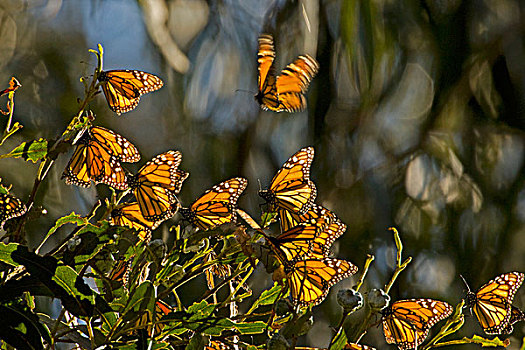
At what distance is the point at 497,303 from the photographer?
307 millimetres

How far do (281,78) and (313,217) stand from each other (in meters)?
0.28

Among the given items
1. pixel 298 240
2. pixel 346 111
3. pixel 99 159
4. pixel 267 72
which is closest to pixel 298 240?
pixel 298 240

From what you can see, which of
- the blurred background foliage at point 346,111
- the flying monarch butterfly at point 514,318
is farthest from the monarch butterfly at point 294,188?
the blurred background foliage at point 346,111

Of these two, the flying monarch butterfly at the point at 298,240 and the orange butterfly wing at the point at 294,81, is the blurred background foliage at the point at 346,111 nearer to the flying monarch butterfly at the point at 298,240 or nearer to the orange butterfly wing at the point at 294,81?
the orange butterfly wing at the point at 294,81

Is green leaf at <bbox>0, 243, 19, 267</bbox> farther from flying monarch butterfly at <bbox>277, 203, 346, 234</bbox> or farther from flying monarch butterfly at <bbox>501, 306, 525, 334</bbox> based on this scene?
flying monarch butterfly at <bbox>501, 306, 525, 334</bbox>

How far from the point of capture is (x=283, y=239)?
241mm

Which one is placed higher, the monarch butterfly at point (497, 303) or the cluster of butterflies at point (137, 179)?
the cluster of butterflies at point (137, 179)

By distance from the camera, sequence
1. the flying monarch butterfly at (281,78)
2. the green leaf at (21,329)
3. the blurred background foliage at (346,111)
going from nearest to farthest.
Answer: the green leaf at (21,329) < the flying monarch butterfly at (281,78) < the blurred background foliage at (346,111)

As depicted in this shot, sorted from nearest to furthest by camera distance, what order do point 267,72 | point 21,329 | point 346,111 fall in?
point 21,329, point 267,72, point 346,111

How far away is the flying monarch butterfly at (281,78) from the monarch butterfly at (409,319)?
15 centimetres

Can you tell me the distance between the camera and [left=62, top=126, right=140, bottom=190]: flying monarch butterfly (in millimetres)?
265

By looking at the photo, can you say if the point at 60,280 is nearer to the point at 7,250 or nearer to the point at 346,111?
the point at 7,250

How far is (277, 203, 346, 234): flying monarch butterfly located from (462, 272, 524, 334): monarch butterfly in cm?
9

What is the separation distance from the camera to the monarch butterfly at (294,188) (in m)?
0.26
